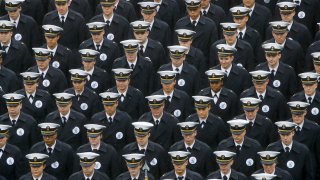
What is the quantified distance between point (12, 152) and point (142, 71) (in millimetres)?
2541

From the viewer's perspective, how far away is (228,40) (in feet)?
84.8

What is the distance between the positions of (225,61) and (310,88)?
1.42m

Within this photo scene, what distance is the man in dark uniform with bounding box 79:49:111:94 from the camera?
84.3 ft

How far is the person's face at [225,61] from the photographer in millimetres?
25453

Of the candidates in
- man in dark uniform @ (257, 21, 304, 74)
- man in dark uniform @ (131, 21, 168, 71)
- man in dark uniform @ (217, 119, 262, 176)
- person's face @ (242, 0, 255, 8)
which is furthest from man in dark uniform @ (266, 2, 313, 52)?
man in dark uniform @ (217, 119, 262, 176)

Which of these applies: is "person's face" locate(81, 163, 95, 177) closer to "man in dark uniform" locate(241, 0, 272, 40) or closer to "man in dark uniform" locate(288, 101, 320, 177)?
"man in dark uniform" locate(288, 101, 320, 177)

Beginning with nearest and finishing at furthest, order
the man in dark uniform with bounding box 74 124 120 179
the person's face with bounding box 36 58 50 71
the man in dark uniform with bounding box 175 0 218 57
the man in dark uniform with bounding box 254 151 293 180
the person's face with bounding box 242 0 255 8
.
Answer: the man in dark uniform with bounding box 254 151 293 180 → the man in dark uniform with bounding box 74 124 120 179 → the person's face with bounding box 36 58 50 71 → the man in dark uniform with bounding box 175 0 218 57 → the person's face with bounding box 242 0 255 8

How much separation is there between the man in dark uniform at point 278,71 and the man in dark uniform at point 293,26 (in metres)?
0.82

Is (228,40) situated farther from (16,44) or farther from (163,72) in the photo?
(16,44)

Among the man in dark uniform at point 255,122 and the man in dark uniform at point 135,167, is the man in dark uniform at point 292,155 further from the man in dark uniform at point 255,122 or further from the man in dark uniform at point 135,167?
the man in dark uniform at point 135,167

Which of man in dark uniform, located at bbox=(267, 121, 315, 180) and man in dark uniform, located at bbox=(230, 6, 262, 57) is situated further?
man in dark uniform, located at bbox=(230, 6, 262, 57)

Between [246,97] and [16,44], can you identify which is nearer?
[246,97]

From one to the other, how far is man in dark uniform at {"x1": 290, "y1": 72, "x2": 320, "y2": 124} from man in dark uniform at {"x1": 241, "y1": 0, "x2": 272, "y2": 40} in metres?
1.82

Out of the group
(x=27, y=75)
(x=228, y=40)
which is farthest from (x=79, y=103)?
(x=228, y=40)
